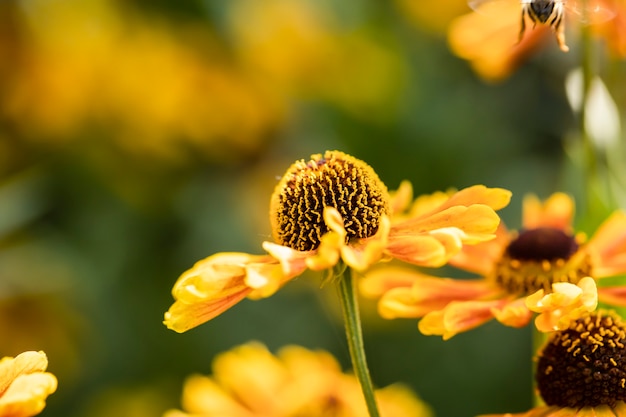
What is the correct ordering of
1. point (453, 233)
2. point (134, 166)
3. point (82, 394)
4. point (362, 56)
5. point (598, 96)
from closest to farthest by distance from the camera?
point (453, 233)
point (598, 96)
point (82, 394)
point (134, 166)
point (362, 56)

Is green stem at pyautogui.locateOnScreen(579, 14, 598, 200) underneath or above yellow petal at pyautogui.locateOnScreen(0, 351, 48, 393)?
above

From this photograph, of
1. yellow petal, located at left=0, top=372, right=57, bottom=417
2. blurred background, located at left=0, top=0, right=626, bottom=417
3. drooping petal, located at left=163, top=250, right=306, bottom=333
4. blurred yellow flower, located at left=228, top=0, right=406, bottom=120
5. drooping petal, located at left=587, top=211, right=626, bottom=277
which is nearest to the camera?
yellow petal, located at left=0, top=372, right=57, bottom=417

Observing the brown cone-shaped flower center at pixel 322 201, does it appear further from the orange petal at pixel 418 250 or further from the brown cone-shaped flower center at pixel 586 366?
the brown cone-shaped flower center at pixel 586 366

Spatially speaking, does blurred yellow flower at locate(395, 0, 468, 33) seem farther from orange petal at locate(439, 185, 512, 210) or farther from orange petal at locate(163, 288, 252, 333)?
orange petal at locate(163, 288, 252, 333)

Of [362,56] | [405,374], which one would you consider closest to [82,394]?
[405,374]

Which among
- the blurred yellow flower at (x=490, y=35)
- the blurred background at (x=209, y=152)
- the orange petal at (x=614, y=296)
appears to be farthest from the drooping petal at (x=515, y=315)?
the blurred background at (x=209, y=152)

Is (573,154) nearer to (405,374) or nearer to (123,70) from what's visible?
(405,374)

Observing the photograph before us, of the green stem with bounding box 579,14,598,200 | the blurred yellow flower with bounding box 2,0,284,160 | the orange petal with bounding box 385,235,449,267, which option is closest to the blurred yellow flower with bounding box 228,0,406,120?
the blurred yellow flower with bounding box 2,0,284,160
